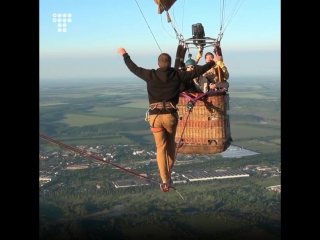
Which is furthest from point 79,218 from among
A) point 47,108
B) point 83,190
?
point 47,108

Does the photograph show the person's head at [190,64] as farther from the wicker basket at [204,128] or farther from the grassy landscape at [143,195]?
the grassy landscape at [143,195]

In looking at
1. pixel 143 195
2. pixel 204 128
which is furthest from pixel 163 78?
pixel 143 195

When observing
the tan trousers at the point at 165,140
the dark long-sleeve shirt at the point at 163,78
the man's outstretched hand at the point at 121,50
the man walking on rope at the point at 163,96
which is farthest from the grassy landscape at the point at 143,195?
the man's outstretched hand at the point at 121,50

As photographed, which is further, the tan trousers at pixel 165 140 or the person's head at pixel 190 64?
the person's head at pixel 190 64

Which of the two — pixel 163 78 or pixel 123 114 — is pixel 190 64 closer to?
pixel 163 78

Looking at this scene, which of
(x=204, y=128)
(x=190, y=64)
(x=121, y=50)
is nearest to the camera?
(x=121, y=50)

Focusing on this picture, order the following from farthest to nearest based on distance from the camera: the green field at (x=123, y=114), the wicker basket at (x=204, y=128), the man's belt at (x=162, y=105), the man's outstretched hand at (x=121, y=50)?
the green field at (x=123, y=114)
the wicker basket at (x=204, y=128)
the man's belt at (x=162, y=105)
the man's outstretched hand at (x=121, y=50)

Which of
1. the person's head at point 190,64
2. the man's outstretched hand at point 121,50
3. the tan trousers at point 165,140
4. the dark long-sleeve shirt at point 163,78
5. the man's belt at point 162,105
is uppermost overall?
the man's outstretched hand at point 121,50
